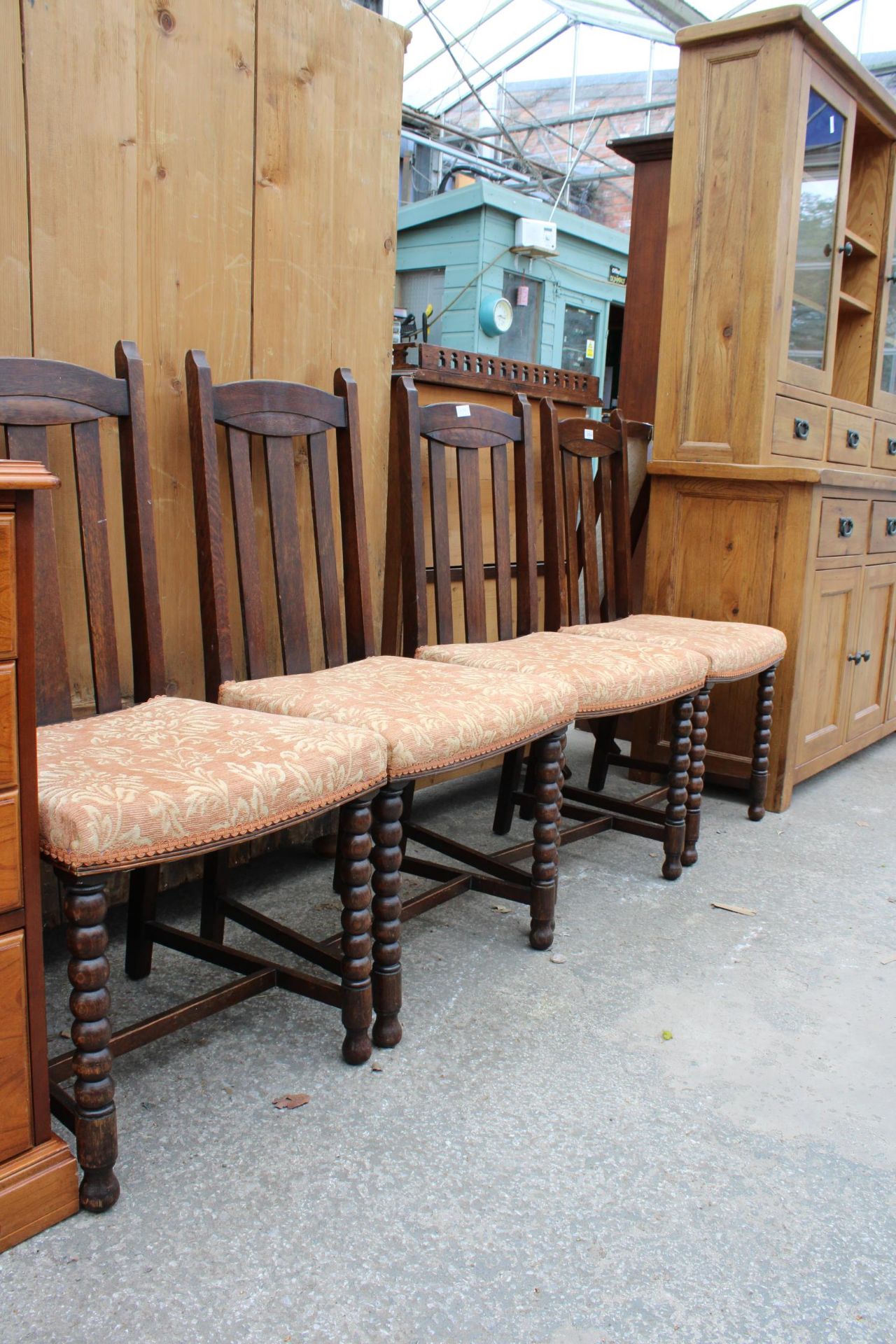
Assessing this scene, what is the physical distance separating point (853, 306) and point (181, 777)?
3.26 metres

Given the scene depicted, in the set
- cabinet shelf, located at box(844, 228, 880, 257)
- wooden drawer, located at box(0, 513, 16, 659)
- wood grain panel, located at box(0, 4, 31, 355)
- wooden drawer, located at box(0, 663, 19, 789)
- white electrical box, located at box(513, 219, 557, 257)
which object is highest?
white electrical box, located at box(513, 219, 557, 257)

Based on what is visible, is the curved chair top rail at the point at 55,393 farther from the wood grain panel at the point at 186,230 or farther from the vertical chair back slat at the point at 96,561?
the wood grain panel at the point at 186,230

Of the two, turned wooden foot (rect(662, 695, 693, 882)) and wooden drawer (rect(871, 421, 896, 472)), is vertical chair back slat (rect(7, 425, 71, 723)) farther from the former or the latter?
wooden drawer (rect(871, 421, 896, 472))

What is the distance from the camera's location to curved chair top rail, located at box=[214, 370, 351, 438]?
2.03 metres

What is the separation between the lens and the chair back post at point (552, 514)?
2.81 metres

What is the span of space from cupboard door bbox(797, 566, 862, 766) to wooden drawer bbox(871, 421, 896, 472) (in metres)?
0.61

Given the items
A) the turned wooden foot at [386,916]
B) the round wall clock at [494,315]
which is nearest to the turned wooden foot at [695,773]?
the turned wooden foot at [386,916]

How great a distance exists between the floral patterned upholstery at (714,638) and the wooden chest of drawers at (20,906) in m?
1.62

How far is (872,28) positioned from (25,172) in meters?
6.75

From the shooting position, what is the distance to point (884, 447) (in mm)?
3828

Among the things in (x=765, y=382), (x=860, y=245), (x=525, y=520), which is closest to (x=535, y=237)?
(x=860, y=245)

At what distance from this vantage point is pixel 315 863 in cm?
257

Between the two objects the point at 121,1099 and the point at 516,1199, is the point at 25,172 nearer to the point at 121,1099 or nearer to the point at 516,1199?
the point at 121,1099

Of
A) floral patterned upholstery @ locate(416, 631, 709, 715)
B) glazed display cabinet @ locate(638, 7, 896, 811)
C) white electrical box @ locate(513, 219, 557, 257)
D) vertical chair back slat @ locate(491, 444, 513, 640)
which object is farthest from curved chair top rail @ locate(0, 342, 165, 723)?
white electrical box @ locate(513, 219, 557, 257)
